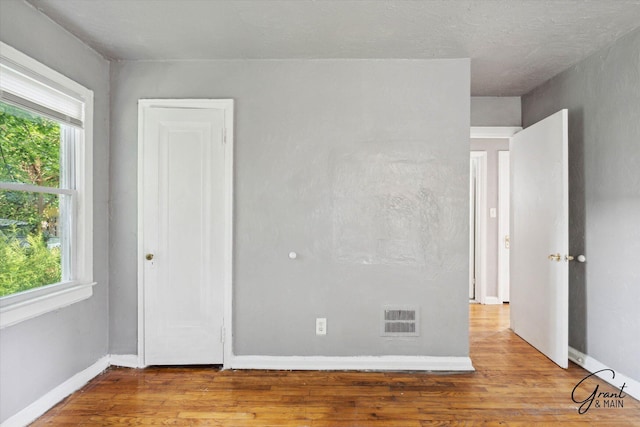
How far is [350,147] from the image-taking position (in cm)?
282

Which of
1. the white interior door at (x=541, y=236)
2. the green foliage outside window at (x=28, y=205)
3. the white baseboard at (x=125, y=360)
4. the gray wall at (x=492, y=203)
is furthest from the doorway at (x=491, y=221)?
the green foliage outside window at (x=28, y=205)

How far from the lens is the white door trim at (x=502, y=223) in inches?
187

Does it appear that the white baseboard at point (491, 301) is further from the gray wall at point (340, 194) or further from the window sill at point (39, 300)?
the window sill at point (39, 300)

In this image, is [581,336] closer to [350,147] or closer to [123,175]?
[350,147]

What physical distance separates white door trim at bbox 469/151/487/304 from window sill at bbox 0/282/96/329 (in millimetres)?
4276

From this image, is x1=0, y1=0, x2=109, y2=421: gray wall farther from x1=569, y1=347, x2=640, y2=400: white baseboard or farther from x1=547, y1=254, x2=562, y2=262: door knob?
x1=569, y1=347, x2=640, y2=400: white baseboard

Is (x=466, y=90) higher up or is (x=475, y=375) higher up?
(x=466, y=90)

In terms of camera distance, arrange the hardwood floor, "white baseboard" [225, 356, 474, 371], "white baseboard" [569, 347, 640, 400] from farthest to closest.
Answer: "white baseboard" [225, 356, 474, 371] < "white baseboard" [569, 347, 640, 400] < the hardwood floor

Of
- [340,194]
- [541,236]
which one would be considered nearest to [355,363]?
[340,194]

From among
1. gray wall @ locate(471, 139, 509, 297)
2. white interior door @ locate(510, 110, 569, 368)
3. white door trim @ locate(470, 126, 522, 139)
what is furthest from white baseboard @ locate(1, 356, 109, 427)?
gray wall @ locate(471, 139, 509, 297)

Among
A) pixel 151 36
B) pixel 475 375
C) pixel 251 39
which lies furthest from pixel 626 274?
pixel 151 36

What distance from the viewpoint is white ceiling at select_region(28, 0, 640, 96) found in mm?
2084

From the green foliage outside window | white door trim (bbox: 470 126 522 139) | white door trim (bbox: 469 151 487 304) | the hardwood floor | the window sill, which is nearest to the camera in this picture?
the window sill

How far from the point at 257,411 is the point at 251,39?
2421 mm
